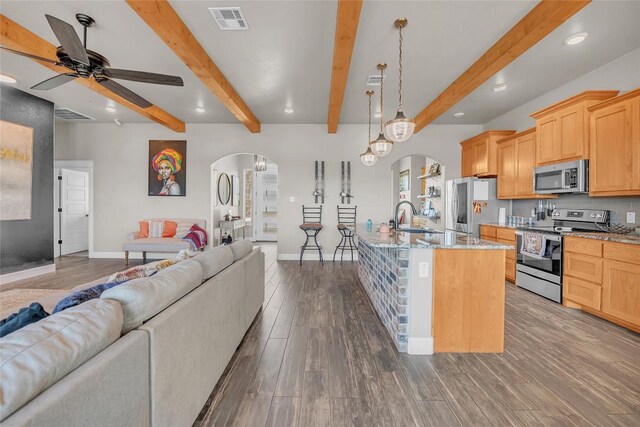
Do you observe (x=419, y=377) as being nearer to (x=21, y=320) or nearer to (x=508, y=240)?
(x=21, y=320)

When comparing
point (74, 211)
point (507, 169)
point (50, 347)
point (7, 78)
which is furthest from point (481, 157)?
point (74, 211)

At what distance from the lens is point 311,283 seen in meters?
4.12

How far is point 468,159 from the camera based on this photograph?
552 cm

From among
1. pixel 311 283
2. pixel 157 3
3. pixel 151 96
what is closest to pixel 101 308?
pixel 157 3

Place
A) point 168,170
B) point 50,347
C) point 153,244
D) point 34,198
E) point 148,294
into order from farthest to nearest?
1. point 168,170
2. point 153,244
3. point 34,198
4. point 148,294
5. point 50,347

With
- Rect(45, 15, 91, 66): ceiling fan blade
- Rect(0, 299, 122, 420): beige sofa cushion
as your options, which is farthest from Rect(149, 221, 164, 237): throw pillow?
Rect(0, 299, 122, 420): beige sofa cushion

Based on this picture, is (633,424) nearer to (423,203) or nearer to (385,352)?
(385,352)

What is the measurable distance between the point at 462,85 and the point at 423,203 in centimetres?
427

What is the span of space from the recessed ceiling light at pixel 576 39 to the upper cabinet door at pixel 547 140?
92 centimetres

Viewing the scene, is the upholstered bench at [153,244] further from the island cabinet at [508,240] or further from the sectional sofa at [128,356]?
the island cabinet at [508,240]

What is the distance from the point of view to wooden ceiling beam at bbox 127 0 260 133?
231cm

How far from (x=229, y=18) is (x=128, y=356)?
9.46ft

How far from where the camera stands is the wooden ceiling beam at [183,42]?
90.9 inches

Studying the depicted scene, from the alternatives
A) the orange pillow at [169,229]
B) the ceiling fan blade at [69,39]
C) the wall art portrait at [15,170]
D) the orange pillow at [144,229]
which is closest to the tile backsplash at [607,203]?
the ceiling fan blade at [69,39]
